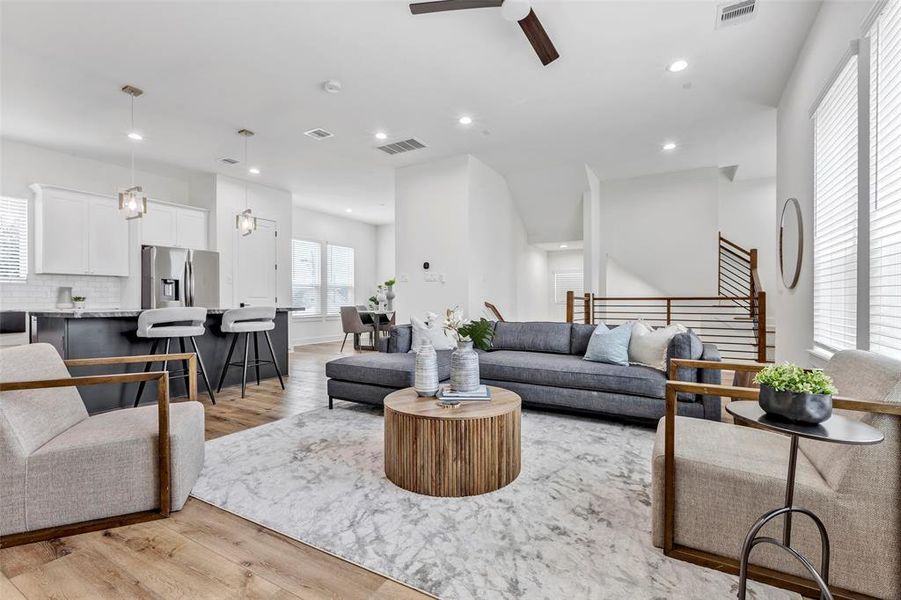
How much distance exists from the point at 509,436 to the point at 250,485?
145 cm

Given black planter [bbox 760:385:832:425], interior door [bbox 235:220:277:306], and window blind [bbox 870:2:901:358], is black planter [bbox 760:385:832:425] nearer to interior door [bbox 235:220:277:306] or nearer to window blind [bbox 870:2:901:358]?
window blind [bbox 870:2:901:358]

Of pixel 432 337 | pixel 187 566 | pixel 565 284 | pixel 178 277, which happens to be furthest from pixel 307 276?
pixel 187 566

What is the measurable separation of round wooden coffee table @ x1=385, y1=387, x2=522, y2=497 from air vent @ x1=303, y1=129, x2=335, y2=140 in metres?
3.72

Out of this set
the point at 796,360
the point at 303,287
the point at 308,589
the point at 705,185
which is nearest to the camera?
the point at 308,589

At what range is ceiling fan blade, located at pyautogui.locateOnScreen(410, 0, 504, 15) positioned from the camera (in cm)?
233

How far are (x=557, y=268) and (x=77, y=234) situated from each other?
28.1ft

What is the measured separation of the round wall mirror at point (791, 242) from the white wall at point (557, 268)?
573 cm

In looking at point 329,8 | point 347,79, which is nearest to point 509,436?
point 329,8

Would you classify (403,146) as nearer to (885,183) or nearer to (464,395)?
(464,395)

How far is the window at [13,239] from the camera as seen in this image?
4.67 metres

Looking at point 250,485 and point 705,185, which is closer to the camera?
point 250,485

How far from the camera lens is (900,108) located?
5.67 ft

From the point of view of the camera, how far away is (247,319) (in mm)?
4379

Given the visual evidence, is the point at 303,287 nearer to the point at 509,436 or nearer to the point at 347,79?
the point at 347,79
